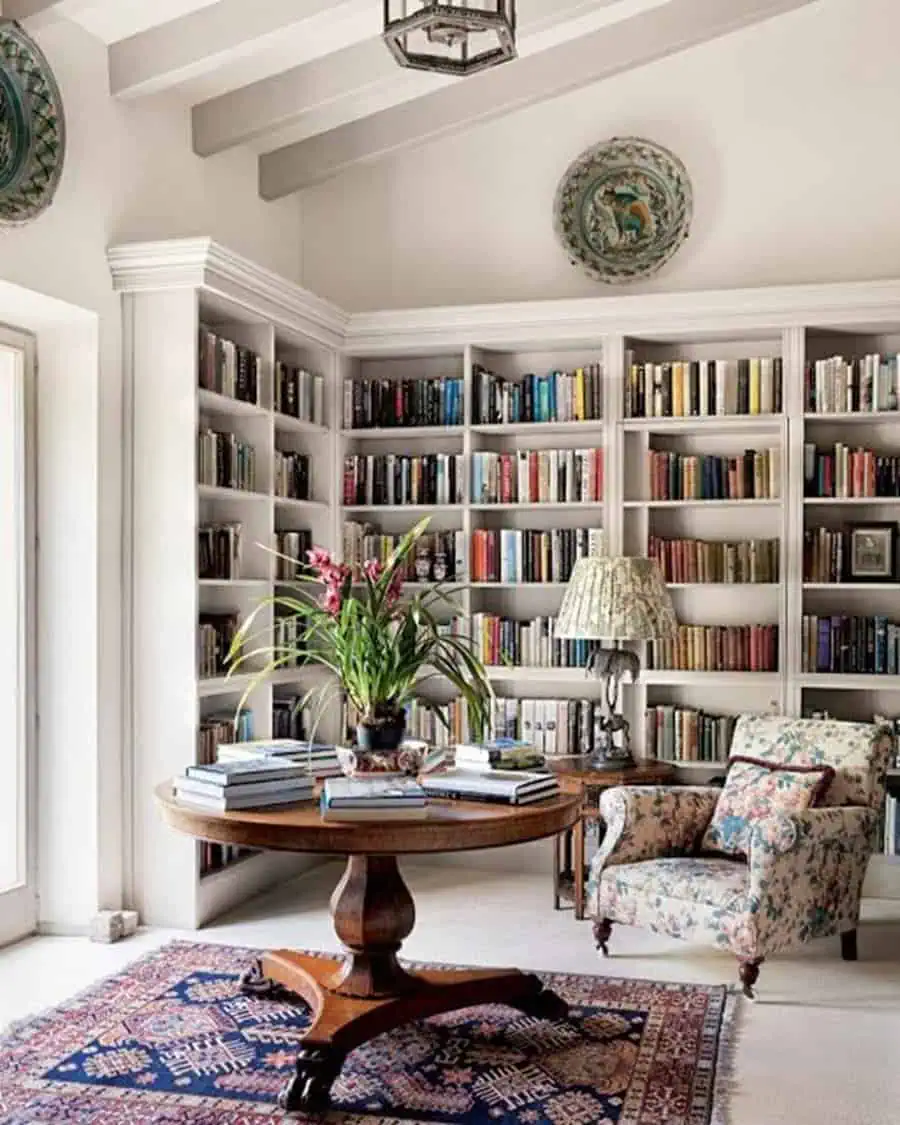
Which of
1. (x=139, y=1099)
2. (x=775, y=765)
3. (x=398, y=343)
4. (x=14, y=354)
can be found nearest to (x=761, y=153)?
(x=398, y=343)

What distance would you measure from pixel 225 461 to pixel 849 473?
8.35 feet

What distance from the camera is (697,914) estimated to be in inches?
160

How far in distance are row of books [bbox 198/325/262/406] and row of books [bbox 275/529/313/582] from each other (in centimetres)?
67

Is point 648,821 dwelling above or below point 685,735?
below

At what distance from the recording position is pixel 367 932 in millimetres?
3531

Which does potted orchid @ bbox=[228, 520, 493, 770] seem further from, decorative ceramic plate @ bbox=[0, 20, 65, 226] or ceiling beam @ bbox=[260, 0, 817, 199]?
ceiling beam @ bbox=[260, 0, 817, 199]

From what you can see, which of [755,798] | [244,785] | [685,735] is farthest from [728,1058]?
[685,735]

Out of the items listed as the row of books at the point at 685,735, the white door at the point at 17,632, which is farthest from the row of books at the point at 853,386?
the white door at the point at 17,632

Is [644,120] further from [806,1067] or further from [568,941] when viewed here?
[806,1067]

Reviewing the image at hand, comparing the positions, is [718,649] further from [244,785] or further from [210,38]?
[210,38]

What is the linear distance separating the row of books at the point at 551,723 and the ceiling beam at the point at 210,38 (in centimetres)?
283

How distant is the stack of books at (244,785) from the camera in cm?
334

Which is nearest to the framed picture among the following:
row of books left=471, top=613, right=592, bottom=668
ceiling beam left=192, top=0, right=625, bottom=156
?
row of books left=471, top=613, right=592, bottom=668

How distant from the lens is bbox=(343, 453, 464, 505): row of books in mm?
5914
